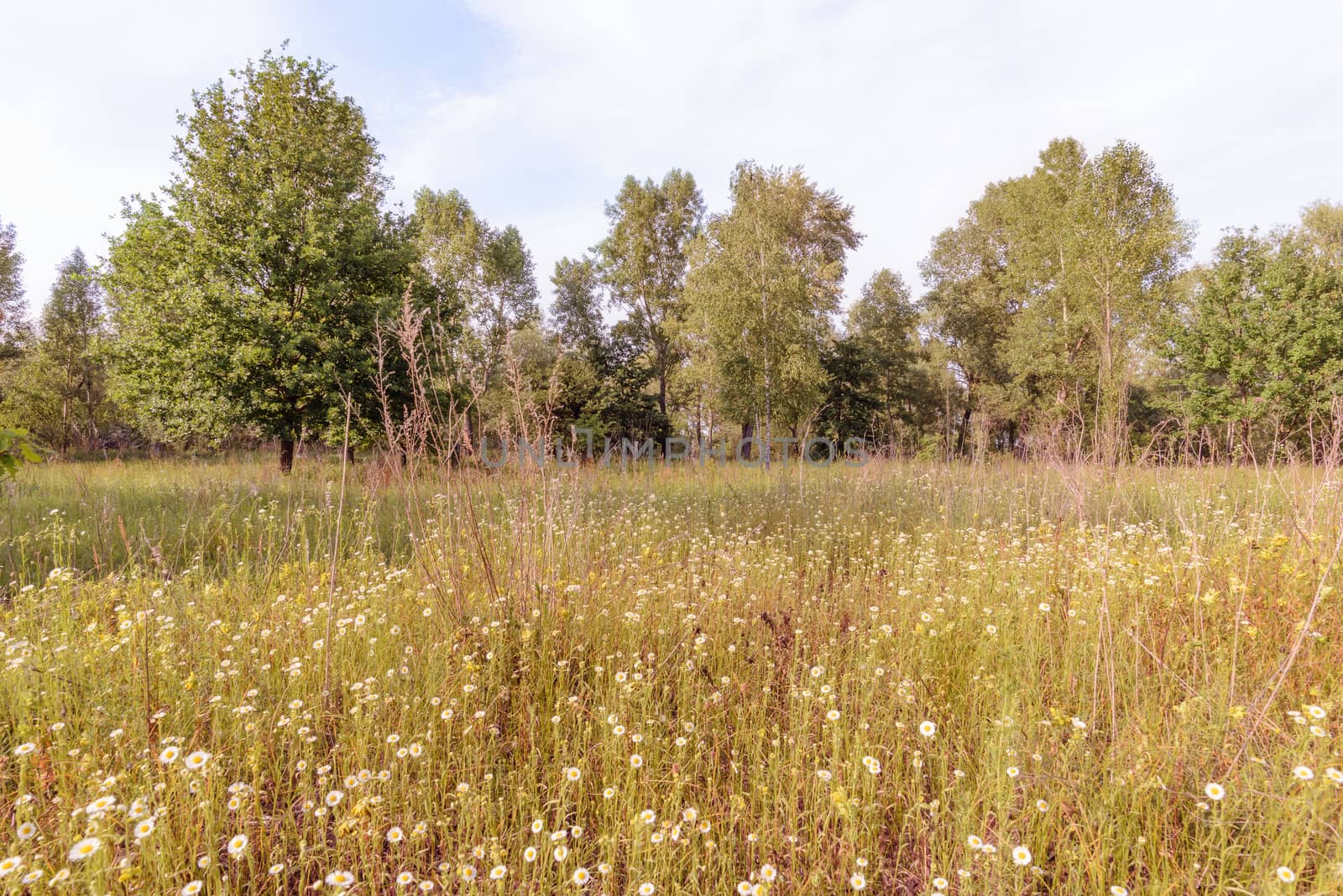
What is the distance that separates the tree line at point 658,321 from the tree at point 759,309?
0.09 metres

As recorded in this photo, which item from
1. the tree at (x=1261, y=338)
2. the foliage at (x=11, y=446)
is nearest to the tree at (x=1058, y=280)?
the tree at (x=1261, y=338)

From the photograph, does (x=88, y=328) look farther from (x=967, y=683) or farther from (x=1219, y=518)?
(x=1219, y=518)

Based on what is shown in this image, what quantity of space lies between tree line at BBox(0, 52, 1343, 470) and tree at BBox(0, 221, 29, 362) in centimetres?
18

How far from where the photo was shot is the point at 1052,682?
106 inches

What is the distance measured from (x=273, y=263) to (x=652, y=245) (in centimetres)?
1959

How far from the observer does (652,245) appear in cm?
2797

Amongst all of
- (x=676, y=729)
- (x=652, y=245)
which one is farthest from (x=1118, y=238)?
(x=676, y=729)

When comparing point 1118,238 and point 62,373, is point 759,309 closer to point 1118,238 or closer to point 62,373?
point 1118,238

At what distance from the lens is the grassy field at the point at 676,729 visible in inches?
67.1

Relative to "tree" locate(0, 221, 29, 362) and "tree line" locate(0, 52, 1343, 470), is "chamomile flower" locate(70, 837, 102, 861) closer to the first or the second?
"tree line" locate(0, 52, 1343, 470)

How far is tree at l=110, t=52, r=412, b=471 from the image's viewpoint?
1067 cm

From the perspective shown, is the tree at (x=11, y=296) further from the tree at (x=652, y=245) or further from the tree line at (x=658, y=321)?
the tree at (x=652, y=245)

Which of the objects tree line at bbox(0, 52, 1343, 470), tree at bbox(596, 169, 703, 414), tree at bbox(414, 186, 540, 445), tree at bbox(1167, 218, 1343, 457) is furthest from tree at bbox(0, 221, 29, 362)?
tree at bbox(1167, 218, 1343, 457)

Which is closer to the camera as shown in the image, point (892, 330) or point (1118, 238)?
point (1118, 238)
